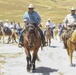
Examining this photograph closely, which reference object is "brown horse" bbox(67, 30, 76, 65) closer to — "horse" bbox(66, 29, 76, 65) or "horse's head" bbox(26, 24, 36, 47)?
"horse" bbox(66, 29, 76, 65)

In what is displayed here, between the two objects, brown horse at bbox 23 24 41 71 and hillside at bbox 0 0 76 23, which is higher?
brown horse at bbox 23 24 41 71

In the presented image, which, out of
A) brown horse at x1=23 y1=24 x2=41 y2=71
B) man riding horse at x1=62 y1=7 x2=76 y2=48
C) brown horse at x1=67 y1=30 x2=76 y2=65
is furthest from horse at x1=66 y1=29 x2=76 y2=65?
brown horse at x1=23 y1=24 x2=41 y2=71

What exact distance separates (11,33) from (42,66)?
21.7m

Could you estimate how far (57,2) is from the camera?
198375 millimetres

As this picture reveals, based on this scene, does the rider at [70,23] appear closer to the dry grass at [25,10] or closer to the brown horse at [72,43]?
the brown horse at [72,43]

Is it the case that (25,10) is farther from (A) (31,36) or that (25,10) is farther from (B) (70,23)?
(A) (31,36)

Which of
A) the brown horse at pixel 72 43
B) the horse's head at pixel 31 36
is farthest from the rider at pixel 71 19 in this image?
the horse's head at pixel 31 36

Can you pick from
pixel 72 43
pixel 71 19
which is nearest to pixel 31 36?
pixel 72 43

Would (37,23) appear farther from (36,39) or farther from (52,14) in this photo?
(52,14)

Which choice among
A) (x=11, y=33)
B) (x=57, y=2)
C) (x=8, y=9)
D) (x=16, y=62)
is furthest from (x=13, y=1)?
(x=16, y=62)

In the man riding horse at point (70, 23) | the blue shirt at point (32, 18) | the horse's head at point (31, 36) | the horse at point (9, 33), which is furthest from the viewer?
the horse at point (9, 33)

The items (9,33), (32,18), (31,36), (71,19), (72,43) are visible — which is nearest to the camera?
(31,36)

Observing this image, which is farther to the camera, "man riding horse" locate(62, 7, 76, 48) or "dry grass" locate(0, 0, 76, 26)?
"dry grass" locate(0, 0, 76, 26)

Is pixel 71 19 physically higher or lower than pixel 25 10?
higher
